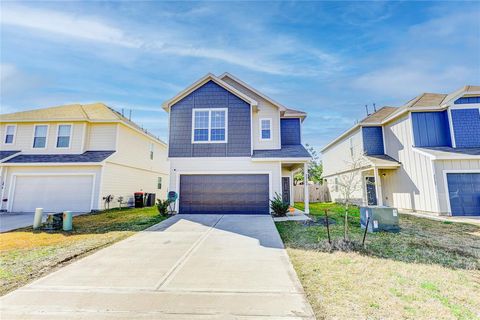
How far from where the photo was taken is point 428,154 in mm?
11750

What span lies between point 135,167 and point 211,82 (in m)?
9.18

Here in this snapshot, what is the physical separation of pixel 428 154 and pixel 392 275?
1087 centimetres

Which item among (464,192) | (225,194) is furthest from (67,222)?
(464,192)

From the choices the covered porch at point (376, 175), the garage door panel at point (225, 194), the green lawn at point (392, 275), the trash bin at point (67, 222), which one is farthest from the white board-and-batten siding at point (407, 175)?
the trash bin at point (67, 222)

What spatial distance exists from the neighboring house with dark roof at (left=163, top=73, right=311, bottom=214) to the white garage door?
595 centimetres

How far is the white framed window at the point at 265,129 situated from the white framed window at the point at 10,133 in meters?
16.6

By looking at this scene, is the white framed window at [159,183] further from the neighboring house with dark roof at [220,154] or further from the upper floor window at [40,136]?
the neighboring house with dark roof at [220,154]

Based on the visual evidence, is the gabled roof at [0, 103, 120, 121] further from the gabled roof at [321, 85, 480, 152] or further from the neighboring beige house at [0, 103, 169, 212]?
the gabled roof at [321, 85, 480, 152]

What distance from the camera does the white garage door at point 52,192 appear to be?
13156mm

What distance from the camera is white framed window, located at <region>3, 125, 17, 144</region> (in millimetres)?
14664

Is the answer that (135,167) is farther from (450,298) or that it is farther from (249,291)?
(450,298)

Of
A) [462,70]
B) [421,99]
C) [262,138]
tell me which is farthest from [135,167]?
[462,70]

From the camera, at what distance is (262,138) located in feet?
43.8

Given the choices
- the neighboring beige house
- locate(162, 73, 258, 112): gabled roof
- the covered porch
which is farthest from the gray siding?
the covered porch
